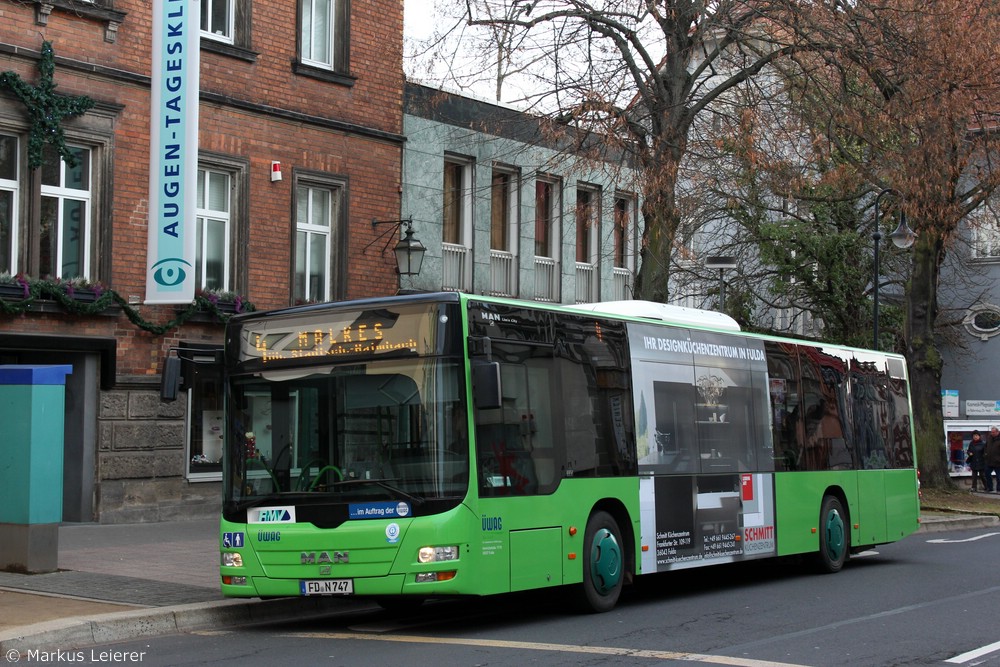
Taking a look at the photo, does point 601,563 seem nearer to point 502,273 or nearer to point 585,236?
point 502,273

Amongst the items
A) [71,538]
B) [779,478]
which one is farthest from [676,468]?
[71,538]

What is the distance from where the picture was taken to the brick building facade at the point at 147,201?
694 inches

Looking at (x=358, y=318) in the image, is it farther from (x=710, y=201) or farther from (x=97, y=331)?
(x=710, y=201)

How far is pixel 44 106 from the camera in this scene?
17453 millimetres

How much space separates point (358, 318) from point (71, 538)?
7.51 meters

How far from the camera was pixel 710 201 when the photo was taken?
3053 centimetres

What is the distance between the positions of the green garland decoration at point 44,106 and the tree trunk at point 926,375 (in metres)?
19.8

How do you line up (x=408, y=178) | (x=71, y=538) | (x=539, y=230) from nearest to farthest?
(x=71, y=538) → (x=408, y=178) → (x=539, y=230)

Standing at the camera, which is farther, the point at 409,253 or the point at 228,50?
the point at 409,253

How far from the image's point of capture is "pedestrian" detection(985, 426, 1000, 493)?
34625 mm

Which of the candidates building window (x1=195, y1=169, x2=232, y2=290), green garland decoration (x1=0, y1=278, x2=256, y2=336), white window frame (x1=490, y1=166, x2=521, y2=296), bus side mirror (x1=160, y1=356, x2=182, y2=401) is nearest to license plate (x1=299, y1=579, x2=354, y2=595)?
bus side mirror (x1=160, y1=356, x2=182, y2=401)

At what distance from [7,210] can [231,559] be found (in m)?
8.53

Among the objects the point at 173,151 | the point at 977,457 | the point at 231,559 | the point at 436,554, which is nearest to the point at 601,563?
the point at 436,554

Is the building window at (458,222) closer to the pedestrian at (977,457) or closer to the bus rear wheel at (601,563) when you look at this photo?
the bus rear wheel at (601,563)
